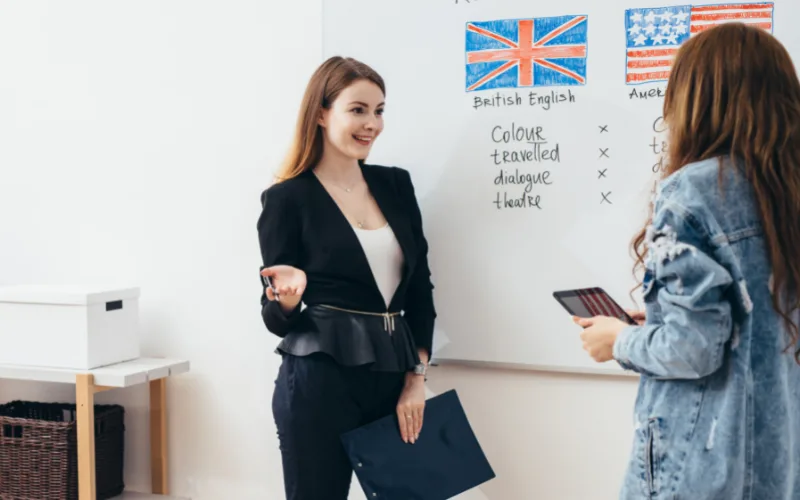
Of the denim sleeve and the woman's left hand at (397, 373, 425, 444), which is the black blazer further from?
the denim sleeve

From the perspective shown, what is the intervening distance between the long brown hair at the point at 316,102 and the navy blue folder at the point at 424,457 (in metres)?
0.62

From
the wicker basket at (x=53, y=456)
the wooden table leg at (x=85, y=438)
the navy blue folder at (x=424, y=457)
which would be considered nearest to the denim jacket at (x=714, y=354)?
the navy blue folder at (x=424, y=457)

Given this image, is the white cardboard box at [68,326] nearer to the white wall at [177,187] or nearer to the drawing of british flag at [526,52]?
the white wall at [177,187]

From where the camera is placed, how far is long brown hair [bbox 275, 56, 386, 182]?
1947 mm

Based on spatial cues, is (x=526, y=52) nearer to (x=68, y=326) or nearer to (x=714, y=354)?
(x=714, y=354)

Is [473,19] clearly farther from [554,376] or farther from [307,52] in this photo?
[554,376]

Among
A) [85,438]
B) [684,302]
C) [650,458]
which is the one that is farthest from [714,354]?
[85,438]

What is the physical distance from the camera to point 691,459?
1.27 m

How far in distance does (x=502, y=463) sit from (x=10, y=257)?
1.72 m

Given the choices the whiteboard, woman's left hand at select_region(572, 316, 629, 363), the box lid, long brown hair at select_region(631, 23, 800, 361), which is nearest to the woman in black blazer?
the whiteboard

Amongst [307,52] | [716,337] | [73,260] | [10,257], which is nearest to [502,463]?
[716,337]

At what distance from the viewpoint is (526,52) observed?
6.90 ft

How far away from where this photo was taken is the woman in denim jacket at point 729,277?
1.26 metres

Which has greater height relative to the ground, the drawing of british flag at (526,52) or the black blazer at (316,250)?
the drawing of british flag at (526,52)
